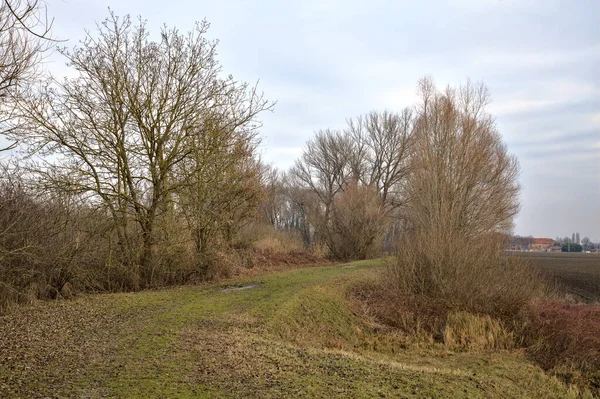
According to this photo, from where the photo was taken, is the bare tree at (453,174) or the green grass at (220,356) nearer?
the green grass at (220,356)

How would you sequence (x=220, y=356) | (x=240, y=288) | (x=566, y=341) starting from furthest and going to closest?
(x=240, y=288) < (x=566, y=341) < (x=220, y=356)

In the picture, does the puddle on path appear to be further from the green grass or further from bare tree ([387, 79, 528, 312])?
bare tree ([387, 79, 528, 312])

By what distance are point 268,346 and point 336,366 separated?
1.30 meters

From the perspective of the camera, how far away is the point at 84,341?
7.23m

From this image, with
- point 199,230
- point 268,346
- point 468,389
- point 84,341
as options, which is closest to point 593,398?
point 468,389

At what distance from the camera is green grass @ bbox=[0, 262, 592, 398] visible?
5584 mm

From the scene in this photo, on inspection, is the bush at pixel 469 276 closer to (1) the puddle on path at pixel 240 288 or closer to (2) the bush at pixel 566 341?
(2) the bush at pixel 566 341

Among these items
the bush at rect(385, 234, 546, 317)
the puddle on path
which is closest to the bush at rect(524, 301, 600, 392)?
the bush at rect(385, 234, 546, 317)

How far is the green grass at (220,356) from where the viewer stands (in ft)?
18.3

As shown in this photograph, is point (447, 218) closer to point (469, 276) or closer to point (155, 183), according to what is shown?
point (469, 276)

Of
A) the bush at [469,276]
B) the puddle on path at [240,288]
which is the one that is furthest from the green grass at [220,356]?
the bush at [469,276]

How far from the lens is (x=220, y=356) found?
6809 mm

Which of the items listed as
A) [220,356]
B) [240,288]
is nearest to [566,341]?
[240,288]

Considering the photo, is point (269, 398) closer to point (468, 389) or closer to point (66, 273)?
point (468, 389)
